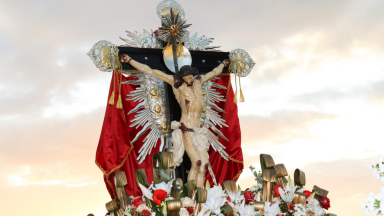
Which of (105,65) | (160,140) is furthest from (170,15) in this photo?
(160,140)

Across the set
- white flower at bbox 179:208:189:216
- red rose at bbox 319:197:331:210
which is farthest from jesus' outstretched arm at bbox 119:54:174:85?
white flower at bbox 179:208:189:216

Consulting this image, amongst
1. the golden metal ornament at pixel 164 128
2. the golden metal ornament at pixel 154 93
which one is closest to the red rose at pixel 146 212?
the golden metal ornament at pixel 164 128

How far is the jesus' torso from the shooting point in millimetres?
4730

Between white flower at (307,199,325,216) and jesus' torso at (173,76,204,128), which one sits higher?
jesus' torso at (173,76,204,128)

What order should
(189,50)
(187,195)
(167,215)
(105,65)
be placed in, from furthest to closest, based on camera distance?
(189,50) → (105,65) → (187,195) → (167,215)

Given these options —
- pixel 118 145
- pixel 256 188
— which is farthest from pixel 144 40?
pixel 256 188

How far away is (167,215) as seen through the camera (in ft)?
6.98

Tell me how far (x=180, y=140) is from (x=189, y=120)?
253mm

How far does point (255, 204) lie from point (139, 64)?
110 inches

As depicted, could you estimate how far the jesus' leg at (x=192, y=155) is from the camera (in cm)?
463

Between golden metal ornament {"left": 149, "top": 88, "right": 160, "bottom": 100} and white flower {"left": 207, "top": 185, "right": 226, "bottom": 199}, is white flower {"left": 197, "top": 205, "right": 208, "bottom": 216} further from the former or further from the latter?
golden metal ornament {"left": 149, "top": 88, "right": 160, "bottom": 100}

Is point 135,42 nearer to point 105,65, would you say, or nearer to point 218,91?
→ point 105,65

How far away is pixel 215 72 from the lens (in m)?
5.14

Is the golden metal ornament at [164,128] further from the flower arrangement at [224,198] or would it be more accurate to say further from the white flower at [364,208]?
the white flower at [364,208]
